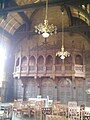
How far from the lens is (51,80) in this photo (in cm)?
1767

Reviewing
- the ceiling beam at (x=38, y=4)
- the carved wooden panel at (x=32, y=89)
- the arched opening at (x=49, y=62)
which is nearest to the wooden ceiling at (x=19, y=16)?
the ceiling beam at (x=38, y=4)

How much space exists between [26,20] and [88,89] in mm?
8736

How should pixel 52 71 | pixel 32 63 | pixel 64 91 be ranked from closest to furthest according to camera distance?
pixel 52 71
pixel 64 91
pixel 32 63

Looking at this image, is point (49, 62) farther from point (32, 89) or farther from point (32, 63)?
point (32, 89)

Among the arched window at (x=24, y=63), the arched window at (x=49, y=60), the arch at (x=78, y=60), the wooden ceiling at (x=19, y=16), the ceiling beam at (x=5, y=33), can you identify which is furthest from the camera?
the ceiling beam at (x=5, y=33)

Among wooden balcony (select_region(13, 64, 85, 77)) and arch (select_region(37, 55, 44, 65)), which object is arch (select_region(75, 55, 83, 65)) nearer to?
wooden balcony (select_region(13, 64, 85, 77))

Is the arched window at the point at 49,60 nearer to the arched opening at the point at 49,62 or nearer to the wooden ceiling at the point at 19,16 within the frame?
the arched opening at the point at 49,62

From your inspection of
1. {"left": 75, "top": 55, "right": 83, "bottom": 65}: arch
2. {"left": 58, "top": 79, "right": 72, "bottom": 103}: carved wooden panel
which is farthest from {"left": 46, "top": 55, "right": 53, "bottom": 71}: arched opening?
{"left": 75, "top": 55, "right": 83, "bottom": 65}: arch

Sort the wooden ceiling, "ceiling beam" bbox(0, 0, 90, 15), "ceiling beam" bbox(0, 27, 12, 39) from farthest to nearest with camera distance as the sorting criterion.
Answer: "ceiling beam" bbox(0, 27, 12, 39) → the wooden ceiling → "ceiling beam" bbox(0, 0, 90, 15)

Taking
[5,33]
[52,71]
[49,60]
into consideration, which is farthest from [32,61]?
[5,33]

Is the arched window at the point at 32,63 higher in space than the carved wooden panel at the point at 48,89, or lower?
higher

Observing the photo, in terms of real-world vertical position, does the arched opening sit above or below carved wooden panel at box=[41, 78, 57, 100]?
above

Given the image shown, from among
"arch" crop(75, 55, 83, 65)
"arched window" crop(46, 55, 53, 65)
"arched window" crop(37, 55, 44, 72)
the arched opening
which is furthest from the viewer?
"arched window" crop(46, 55, 53, 65)

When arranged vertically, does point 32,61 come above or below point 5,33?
below
